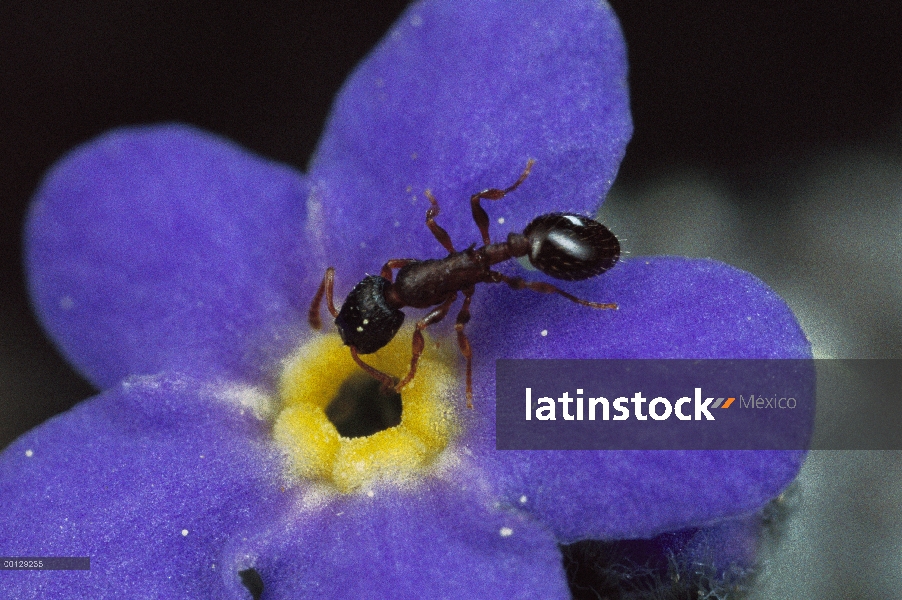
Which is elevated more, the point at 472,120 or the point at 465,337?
the point at 472,120

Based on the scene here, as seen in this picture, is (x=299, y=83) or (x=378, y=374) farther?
(x=299, y=83)

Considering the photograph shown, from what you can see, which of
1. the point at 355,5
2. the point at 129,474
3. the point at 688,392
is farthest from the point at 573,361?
the point at 355,5

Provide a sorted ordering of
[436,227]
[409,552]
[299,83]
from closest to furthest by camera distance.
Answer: [409,552] → [436,227] → [299,83]

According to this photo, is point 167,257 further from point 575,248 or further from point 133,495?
point 575,248

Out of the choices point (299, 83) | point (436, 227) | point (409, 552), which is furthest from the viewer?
point (299, 83)

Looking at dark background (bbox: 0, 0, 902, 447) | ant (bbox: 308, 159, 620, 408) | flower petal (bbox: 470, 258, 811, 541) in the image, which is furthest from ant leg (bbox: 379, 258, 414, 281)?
dark background (bbox: 0, 0, 902, 447)

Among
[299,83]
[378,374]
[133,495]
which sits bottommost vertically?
[133,495]

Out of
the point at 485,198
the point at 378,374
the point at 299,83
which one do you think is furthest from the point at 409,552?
the point at 299,83

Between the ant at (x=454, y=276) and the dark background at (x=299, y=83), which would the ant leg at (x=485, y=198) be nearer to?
the ant at (x=454, y=276)
